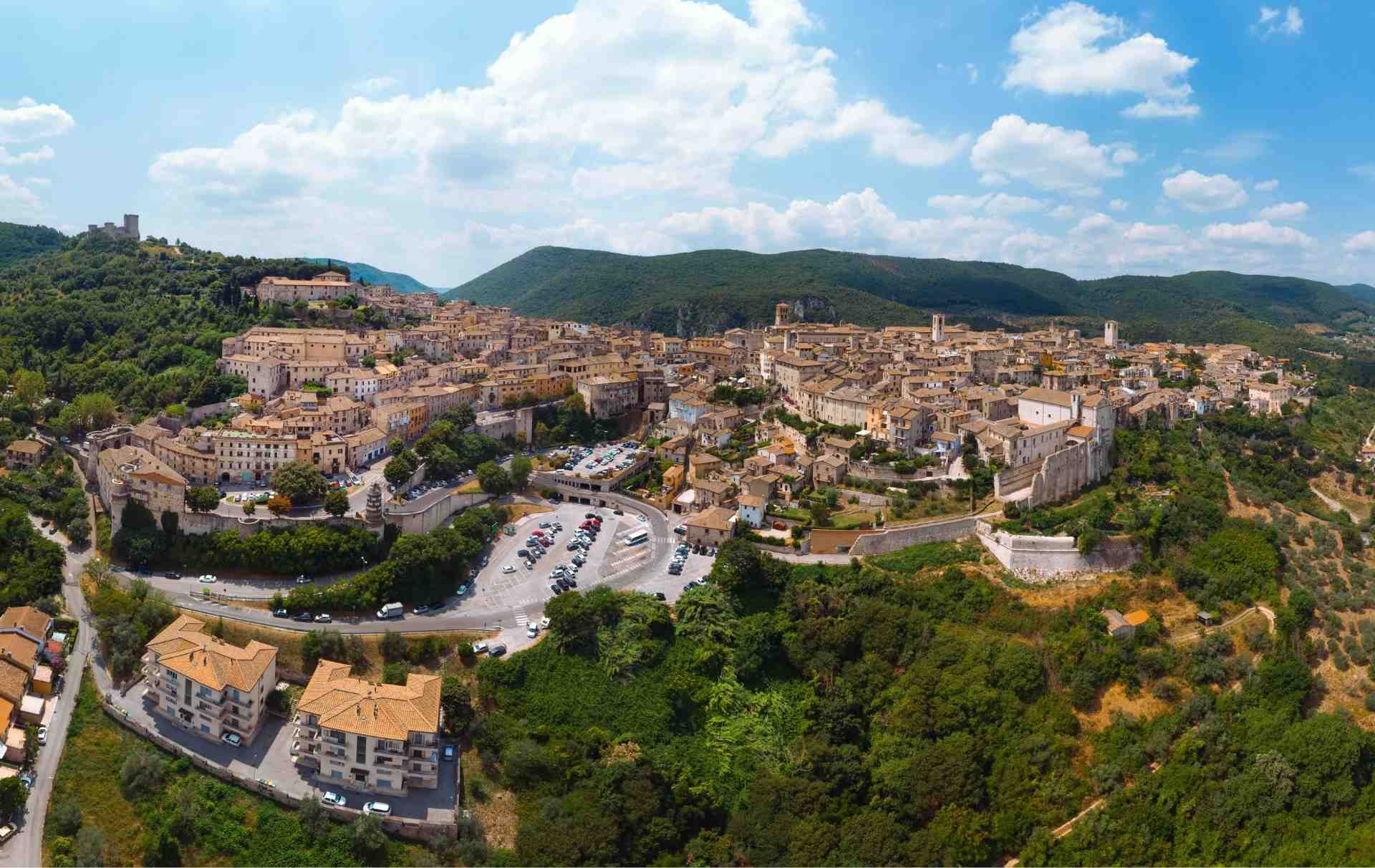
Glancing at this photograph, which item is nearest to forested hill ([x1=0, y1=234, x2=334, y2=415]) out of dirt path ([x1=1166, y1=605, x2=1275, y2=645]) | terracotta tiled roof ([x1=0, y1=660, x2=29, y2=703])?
terracotta tiled roof ([x1=0, y1=660, x2=29, y2=703])

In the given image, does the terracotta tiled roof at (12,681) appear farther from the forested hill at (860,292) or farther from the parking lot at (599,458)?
the forested hill at (860,292)

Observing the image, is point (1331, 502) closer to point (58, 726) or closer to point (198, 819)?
point (198, 819)

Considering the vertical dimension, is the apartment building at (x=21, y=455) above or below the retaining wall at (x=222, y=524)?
above

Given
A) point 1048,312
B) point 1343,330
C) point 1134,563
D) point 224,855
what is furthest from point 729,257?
point 224,855

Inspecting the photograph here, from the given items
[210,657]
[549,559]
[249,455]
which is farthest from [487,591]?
[249,455]

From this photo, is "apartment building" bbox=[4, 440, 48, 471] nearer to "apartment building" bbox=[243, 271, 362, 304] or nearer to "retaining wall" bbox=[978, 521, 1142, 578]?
"apartment building" bbox=[243, 271, 362, 304]

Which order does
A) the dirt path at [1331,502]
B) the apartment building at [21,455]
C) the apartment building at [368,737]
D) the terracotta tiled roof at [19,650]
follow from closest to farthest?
the apartment building at [368,737] → the terracotta tiled roof at [19,650] → the apartment building at [21,455] → the dirt path at [1331,502]

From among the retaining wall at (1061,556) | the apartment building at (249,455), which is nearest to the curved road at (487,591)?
the apartment building at (249,455)

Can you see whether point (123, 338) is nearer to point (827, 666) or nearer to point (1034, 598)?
point (827, 666)
